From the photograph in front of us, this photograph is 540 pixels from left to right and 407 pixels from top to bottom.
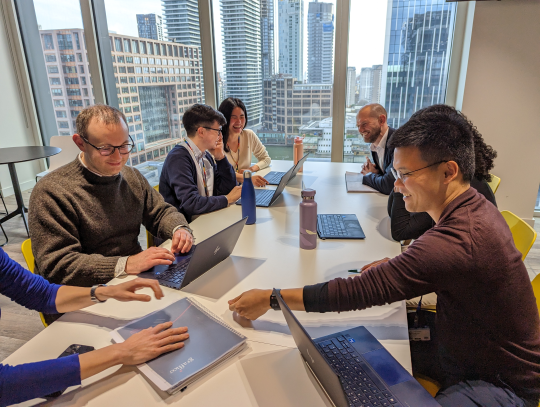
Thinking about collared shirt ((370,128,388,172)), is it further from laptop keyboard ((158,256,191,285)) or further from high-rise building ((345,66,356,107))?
laptop keyboard ((158,256,191,285))

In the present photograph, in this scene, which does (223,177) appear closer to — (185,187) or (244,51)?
(185,187)

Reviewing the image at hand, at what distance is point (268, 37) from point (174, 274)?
3300 mm

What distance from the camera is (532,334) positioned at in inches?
38.2

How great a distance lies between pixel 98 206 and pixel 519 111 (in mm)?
3471

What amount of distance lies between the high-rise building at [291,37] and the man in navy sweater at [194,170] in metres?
1.91

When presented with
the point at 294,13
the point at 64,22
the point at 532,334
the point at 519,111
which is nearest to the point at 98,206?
the point at 532,334

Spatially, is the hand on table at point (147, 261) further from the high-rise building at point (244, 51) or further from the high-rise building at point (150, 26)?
the high-rise building at point (150, 26)

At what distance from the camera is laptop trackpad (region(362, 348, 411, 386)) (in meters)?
0.86

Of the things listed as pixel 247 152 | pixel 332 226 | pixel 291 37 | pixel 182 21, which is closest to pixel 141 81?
pixel 182 21

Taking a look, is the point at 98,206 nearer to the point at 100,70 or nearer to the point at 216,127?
the point at 216,127

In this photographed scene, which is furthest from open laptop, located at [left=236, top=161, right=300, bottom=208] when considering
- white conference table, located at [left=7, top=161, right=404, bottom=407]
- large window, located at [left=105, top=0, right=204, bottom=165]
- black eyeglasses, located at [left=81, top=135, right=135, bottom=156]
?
large window, located at [left=105, top=0, right=204, bottom=165]

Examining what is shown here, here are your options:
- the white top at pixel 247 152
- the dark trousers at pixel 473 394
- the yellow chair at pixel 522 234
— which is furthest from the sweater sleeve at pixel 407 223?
the white top at pixel 247 152

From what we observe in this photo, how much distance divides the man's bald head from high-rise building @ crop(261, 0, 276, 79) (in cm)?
166

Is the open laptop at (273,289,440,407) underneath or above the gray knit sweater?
underneath
